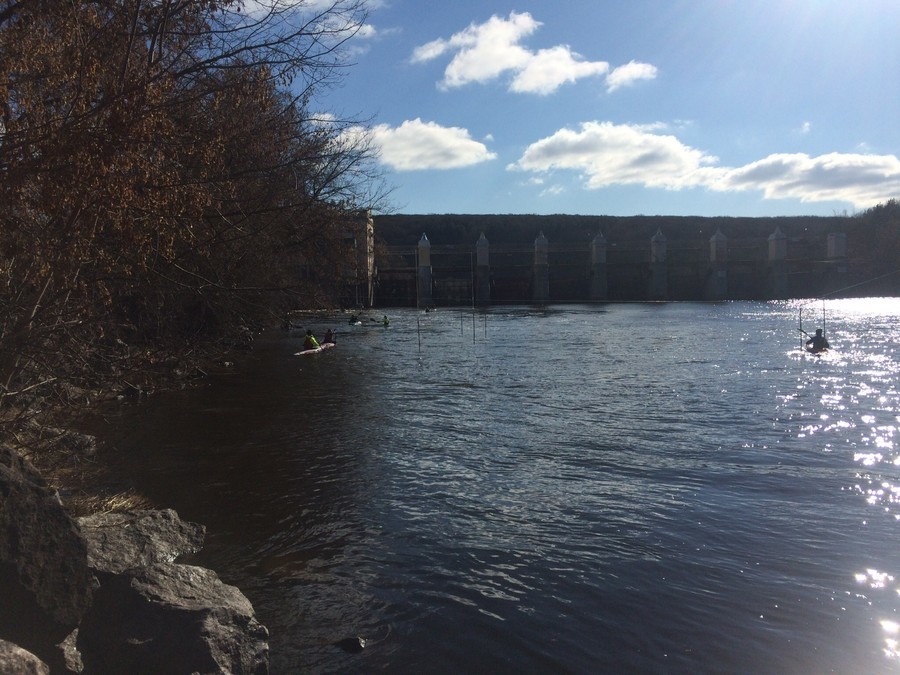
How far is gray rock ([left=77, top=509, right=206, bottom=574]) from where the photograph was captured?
17.1 ft

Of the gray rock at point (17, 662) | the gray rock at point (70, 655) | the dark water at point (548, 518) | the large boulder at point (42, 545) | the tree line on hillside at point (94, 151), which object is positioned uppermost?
the tree line on hillside at point (94, 151)

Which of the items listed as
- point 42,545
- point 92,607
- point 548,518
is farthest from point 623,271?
point 42,545

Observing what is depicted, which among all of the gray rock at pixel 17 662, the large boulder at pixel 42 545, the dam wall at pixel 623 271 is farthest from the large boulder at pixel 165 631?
the dam wall at pixel 623 271

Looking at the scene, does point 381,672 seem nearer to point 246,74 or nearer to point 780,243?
point 246,74

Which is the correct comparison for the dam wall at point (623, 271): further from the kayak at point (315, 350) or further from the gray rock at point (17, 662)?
the gray rock at point (17, 662)

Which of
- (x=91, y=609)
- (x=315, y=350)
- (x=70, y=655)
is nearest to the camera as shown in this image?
(x=70, y=655)

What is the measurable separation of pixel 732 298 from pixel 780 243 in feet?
29.2

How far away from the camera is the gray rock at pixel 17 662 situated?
3264 mm

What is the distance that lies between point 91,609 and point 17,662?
1125 millimetres

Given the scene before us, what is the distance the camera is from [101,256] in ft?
19.6

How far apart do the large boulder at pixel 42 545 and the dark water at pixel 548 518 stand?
1.35m

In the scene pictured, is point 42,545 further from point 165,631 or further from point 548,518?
point 548,518

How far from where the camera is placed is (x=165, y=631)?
4254 mm

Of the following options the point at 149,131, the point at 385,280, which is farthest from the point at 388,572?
the point at 385,280
